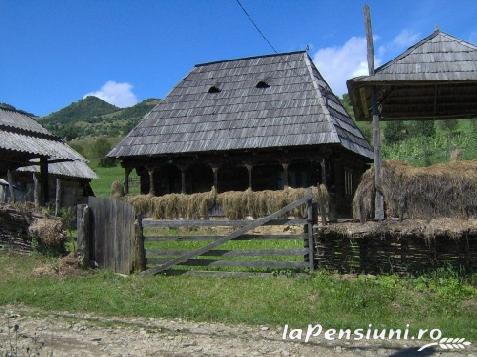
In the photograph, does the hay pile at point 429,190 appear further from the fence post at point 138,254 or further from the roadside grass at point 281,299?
the fence post at point 138,254

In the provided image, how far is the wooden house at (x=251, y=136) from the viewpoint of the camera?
18.0 meters

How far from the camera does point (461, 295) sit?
7.27 metres

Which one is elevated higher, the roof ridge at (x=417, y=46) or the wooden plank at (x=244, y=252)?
the roof ridge at (x=417, y=46)

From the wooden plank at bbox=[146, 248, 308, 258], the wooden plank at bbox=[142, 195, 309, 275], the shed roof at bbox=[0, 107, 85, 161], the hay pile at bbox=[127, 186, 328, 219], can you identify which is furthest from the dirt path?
the shed roof at bbox=[0, 107, 85, 161]

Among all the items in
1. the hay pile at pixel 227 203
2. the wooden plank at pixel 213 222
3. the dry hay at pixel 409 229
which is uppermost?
the hay pile at pixel 227 203

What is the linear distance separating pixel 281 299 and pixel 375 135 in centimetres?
455

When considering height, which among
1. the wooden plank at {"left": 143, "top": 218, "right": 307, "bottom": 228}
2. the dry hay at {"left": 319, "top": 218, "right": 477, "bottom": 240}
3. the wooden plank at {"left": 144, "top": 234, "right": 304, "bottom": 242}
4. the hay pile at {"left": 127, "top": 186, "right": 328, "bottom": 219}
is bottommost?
the wooden plank at {"left": 144, "top": 234, "right": 304, "bottom": 242}

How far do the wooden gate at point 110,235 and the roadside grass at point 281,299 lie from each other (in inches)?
27.0

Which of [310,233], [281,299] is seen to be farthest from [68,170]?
[281,299]

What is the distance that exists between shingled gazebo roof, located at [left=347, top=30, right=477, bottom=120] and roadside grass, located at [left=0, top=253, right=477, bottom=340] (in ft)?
13.6

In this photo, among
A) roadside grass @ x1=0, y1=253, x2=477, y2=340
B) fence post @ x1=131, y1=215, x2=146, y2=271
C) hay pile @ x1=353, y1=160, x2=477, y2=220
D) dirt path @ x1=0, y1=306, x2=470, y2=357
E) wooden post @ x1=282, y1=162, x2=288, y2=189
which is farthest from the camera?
wooden post @ x1=282, y1=162, x2=288, y2=189

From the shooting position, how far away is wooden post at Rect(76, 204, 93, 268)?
1034 centimetres

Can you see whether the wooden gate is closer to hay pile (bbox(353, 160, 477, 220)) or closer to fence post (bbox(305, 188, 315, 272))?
fence post (bbox(305, 188, 315, 272))

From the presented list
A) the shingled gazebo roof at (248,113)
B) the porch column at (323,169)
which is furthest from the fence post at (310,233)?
the porch column at (323,169)
